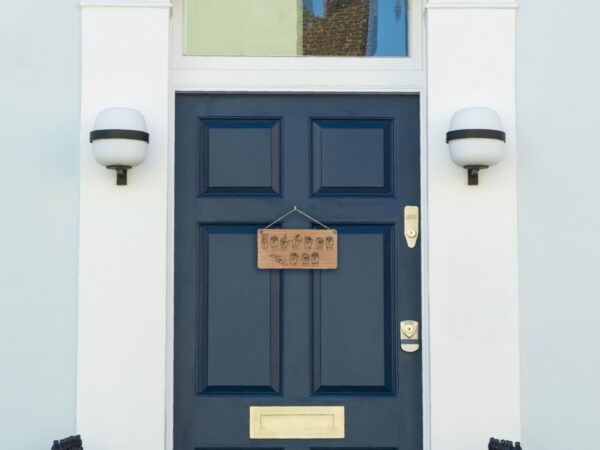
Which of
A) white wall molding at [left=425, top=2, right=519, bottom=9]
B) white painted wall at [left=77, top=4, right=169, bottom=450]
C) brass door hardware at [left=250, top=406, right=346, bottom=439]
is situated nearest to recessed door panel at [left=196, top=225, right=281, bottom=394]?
brass door hardware at [left=250, top=406, right=346, bottom=439]

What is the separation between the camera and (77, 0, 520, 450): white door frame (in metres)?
3.94

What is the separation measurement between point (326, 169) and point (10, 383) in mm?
1716

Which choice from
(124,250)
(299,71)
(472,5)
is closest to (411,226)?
(299,71)

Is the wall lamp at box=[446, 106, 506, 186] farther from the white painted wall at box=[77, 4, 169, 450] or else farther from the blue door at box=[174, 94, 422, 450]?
the white painted wall at box=[77, 4, 169, 450]

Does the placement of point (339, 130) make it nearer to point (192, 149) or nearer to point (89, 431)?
point (192, 149)

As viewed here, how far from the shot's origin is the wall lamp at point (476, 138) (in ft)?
12.6

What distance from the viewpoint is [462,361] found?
156 inches

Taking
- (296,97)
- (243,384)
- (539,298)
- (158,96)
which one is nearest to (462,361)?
(539,298)

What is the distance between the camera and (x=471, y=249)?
13.1 feet

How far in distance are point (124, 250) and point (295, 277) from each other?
784 mm

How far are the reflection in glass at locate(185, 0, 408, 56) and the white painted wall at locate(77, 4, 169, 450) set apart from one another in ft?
0.82

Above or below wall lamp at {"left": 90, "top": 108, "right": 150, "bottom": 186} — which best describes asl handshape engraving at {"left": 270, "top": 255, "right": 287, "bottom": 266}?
below

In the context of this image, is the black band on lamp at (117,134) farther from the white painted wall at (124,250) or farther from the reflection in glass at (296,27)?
the reflection in glass at (296,27)

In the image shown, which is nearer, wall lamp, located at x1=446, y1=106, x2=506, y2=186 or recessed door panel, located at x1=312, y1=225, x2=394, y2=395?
wall lamp, located at x1=446, y1=106, x2=506, y2=186
